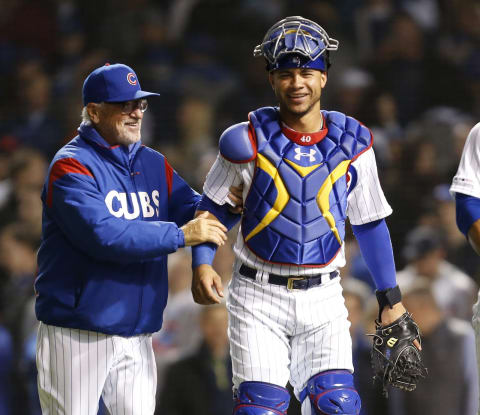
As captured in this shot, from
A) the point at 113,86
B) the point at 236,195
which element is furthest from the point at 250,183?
the point at 113,86

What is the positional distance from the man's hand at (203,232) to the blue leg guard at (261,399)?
48 cm

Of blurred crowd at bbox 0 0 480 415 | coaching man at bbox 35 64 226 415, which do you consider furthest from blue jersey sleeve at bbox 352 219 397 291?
blurred crowd at bbox 0 0 480 415

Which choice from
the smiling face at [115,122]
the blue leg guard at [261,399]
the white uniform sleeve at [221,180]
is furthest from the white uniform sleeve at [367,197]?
the smiling face at [115,122]

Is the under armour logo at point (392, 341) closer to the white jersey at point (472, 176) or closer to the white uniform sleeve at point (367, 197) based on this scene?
the white jersey at point (472, 176)

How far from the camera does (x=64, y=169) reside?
3121 mm

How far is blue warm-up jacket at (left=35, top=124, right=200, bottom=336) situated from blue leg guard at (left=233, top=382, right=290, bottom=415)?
1.52ft

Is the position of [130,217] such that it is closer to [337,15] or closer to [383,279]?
[383,279]

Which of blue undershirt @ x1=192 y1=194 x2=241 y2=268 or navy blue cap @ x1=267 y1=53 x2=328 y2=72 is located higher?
navy blue cap @ x1=267 y1=53 x2=328 y2=72

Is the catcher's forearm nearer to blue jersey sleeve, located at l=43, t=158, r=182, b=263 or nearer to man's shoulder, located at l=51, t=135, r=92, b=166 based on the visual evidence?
blue jersey sleeve, located at l=43, t=158, r=182, b=263

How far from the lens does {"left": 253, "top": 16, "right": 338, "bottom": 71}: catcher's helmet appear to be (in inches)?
119

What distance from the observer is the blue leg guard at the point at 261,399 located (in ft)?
9.64

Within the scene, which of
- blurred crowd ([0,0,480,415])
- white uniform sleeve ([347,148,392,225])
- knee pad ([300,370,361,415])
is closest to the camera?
knee pad ([300,370,361,415])

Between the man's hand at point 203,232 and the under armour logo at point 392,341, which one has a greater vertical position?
the man's hand at point 203,232

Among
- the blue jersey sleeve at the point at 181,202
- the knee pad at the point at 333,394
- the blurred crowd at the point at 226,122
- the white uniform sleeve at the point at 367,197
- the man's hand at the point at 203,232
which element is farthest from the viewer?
the blurred crowd at the point at 226,122
